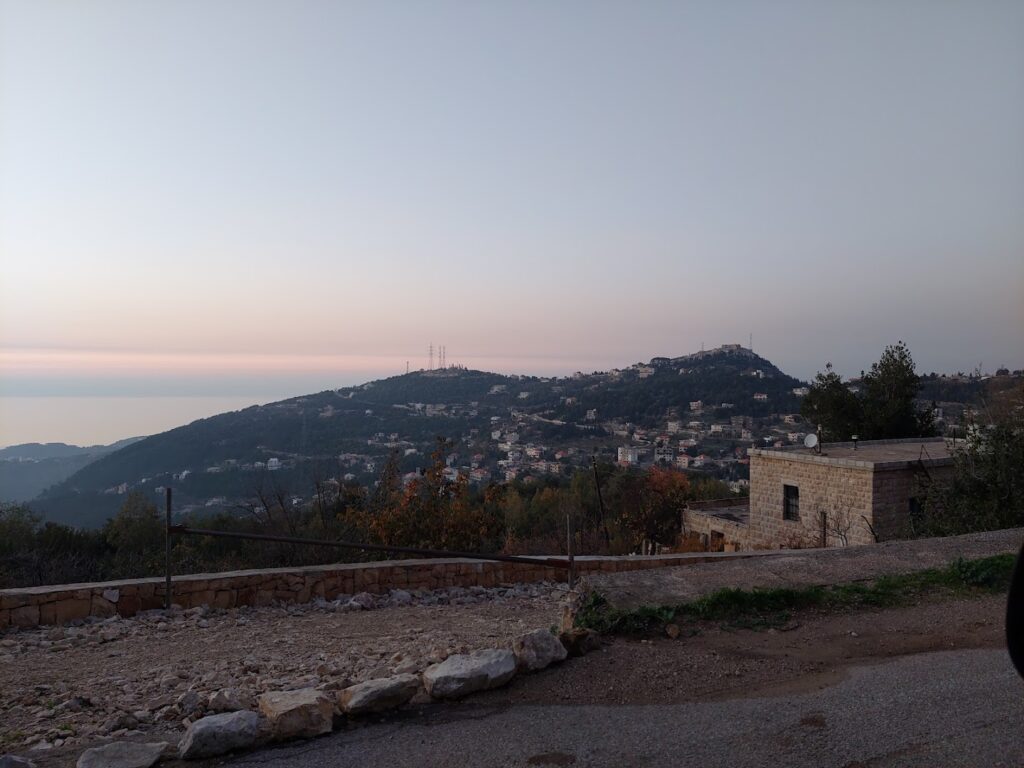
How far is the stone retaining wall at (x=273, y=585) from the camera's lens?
→ 681 cm

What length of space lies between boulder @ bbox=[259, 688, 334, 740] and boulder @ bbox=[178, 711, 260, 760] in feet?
0.36

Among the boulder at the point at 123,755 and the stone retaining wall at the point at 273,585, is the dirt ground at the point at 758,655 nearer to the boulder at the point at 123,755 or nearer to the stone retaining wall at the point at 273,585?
the boulder at the point at 123,755

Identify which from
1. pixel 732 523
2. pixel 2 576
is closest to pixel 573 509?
pixel 732 523

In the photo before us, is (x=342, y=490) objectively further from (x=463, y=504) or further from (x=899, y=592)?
(x=899, y=592)

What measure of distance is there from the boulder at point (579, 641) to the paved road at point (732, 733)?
77cm

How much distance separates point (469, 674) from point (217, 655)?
2915mm

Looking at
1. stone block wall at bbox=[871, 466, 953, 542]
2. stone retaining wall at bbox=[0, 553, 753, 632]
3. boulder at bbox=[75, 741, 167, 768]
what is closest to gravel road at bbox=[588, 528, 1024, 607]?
stone retaining wall at bbox=[0, 553, 753, 632]

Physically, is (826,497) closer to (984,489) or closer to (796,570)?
(984,489)

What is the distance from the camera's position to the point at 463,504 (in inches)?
455

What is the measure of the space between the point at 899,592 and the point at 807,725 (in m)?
2.88

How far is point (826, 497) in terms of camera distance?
19203 millimetres

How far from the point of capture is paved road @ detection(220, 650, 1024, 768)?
312 cm

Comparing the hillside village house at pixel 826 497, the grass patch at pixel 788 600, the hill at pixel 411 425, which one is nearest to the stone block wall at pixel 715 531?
the hillside village house at pixel 826 497

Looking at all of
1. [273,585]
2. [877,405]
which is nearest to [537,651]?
[273,585]
